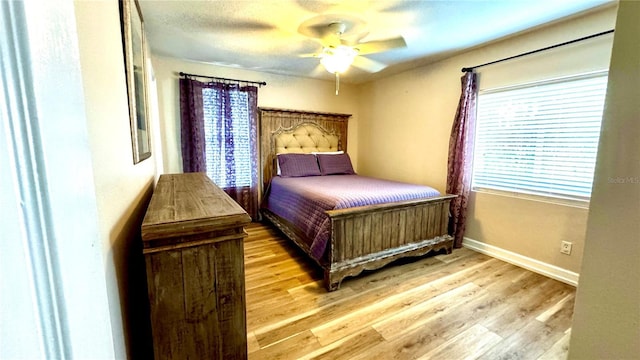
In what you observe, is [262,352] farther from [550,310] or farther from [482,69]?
[482,69]

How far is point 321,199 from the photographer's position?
2.40 metres

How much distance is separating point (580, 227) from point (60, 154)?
317 cm

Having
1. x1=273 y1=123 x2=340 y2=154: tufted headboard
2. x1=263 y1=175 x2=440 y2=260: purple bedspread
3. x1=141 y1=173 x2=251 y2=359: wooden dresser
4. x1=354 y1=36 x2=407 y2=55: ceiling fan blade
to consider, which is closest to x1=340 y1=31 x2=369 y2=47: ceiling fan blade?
x1=354 y1=36 x2=407 y2=55: ceiling fan blade

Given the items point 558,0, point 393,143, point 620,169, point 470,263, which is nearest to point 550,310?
point 470,263

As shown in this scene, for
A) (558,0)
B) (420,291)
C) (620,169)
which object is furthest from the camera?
(420,291)

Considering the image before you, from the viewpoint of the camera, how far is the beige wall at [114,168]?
71cm

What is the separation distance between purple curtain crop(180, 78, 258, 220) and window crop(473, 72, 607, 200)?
111 inches

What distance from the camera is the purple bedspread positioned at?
2.22 metres

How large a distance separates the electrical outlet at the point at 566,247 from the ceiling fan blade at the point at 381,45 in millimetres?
2192

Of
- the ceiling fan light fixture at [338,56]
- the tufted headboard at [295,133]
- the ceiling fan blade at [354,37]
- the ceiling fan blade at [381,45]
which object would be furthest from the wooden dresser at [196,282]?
the tufted headboard at [295,133]

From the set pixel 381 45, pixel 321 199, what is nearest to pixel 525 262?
pixel 321 199

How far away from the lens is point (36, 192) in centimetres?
32

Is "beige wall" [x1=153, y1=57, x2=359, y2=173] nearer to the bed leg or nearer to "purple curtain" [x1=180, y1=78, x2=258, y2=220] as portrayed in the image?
"purple curtain" [x1=180, y1=78, x2=258, y2=220]

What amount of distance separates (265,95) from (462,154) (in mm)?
2700
